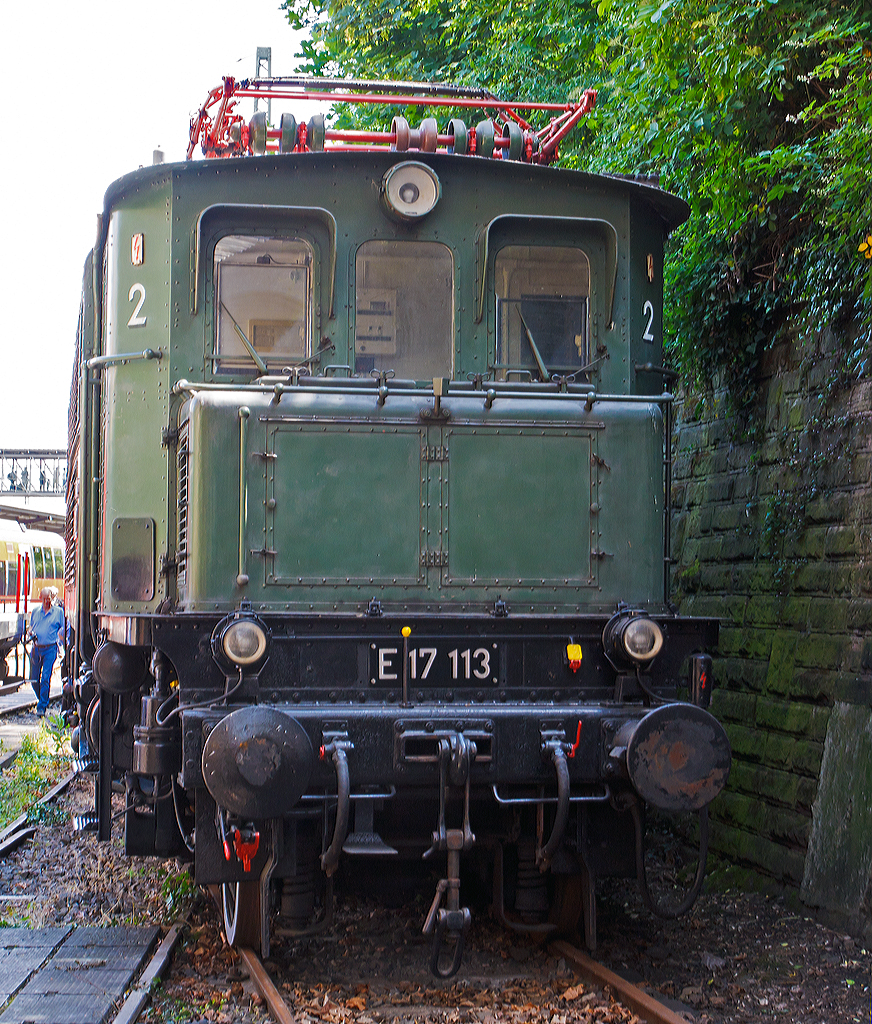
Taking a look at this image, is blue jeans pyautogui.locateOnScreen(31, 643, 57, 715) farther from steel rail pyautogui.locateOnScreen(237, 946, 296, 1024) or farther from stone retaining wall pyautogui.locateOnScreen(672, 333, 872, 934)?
steel rail pyautogui.locateOnScreen(237, 946, 296, 1024)

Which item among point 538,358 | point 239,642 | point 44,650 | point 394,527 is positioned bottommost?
point 44,650

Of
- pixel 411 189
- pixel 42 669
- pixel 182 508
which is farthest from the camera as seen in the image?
pixel 42 669

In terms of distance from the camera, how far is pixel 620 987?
14.6 feet

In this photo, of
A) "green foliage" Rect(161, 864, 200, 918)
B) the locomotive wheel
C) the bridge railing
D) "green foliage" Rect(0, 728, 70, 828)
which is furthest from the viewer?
the bridge railing

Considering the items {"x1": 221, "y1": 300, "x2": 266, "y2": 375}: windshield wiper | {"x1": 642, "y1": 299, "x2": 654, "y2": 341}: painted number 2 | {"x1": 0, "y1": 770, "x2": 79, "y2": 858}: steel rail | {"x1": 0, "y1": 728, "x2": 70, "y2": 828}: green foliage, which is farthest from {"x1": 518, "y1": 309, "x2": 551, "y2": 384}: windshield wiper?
{"x1": 0, "y1": 728, "x2": 70, "y2": 828}: green foliage

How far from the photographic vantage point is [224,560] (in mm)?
4684

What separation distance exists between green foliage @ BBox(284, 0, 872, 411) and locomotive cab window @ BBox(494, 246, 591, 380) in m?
1.44

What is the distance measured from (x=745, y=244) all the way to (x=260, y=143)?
3.29 metres

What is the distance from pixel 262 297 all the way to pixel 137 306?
65cm

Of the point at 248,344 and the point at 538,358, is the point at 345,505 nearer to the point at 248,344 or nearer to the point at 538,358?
A: the point at 248,344

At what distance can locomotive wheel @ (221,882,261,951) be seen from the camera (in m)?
4.81

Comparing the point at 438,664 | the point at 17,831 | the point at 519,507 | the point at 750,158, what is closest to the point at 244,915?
the point at 438,664

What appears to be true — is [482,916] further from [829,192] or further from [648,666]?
[829,192]

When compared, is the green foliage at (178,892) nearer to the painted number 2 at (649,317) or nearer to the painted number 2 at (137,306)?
the painted number 2 at (137,306)
